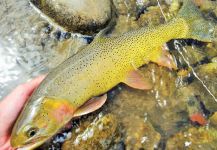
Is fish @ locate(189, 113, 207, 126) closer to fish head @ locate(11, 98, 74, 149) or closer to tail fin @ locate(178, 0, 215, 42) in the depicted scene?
tail fin @ locate(178, 0, 215, 42)

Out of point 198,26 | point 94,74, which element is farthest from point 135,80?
point 198,26

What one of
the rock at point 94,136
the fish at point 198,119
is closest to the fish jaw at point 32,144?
the rock at point 94,136

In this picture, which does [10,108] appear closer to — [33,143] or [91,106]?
[33,143]

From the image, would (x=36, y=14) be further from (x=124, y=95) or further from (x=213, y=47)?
(x=213, y=47)

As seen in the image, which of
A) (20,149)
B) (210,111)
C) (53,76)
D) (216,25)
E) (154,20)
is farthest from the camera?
(154,20)

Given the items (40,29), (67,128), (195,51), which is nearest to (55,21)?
(40,29)

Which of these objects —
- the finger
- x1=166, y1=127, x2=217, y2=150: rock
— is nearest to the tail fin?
x1=166, y1=127, x2=217, y2=150: rock
